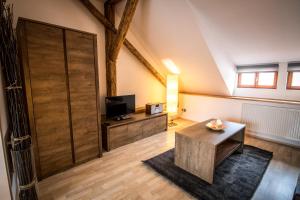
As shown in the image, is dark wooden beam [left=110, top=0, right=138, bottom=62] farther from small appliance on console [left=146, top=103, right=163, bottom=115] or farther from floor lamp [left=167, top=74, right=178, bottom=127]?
floor lamp [left=167, top=74, right=178, bottom=127]

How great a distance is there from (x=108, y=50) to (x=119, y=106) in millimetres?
1263

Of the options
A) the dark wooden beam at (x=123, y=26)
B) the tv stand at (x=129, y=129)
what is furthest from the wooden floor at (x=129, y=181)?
the dark wooden beam at (x=123, y=26)

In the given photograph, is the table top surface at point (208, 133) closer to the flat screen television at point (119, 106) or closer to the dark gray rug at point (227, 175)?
the dark gray rug at point (227, 175)

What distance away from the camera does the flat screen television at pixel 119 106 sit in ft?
9.87

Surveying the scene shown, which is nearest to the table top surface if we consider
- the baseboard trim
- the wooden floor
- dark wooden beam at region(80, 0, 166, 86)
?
the wooden floor

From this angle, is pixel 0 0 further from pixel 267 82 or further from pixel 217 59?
pixel 267 82

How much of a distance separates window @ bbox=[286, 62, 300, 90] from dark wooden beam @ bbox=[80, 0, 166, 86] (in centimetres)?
290

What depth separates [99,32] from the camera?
325 cm

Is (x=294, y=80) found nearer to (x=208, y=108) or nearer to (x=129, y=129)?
(x=208, y=108)

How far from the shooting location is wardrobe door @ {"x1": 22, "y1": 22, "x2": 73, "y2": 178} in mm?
1854

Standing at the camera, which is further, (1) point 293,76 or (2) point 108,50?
(2) point 108,50

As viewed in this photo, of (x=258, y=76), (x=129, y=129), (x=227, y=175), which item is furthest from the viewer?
(x=258, y=76)

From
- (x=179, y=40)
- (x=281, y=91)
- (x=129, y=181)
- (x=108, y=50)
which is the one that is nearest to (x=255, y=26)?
(x=179, y=40)

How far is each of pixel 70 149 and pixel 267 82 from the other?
14.1 ft
